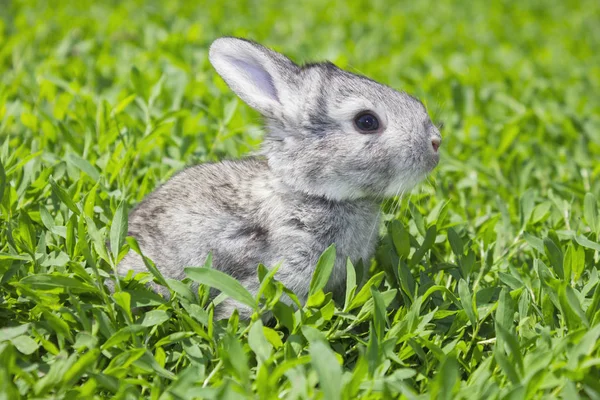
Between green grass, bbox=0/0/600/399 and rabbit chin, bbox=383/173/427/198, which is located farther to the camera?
rabbit chin, bbox=383/173/427/198

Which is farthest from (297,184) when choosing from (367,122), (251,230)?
(367,122)

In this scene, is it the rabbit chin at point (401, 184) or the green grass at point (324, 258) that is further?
the rabbit chin at point (401, 184)

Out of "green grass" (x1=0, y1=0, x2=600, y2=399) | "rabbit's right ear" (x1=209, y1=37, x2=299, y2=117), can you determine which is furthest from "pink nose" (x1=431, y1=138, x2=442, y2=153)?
"rabbit's right ear" (x1=209, y1=37, x2=299, y2=117)

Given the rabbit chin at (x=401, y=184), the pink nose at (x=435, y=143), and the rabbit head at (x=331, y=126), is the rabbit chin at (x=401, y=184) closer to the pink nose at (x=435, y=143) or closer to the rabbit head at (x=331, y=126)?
the rabbit head at (x=331, y=126)

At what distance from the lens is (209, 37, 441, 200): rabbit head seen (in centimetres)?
346

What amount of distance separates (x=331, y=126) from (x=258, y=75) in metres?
0.50

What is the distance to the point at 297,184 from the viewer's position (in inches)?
137

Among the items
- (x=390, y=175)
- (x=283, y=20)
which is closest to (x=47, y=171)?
(x=390, y=175)

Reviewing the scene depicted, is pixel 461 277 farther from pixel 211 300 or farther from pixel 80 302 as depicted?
pixel 80 302

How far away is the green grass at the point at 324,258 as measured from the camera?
2707 millimetres

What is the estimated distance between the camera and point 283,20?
834 centimetres

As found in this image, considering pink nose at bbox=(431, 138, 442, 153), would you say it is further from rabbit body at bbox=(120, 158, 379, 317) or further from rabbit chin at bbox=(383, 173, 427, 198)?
rabbit body at bbox=(120, 158, 379, 317)

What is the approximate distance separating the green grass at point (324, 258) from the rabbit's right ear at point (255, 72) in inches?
29.1

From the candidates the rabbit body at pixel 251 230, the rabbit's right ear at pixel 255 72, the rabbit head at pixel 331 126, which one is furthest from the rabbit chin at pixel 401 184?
the rabbit's right ear at pixel 255 72
